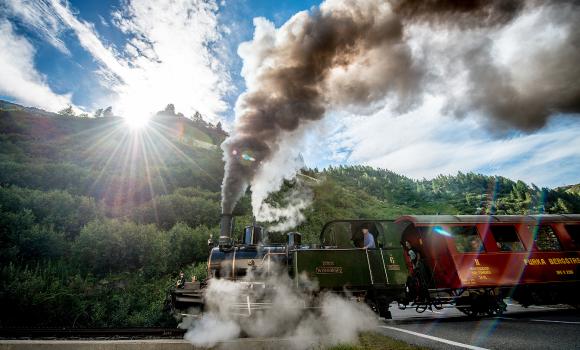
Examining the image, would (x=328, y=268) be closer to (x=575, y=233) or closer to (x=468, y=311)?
(x=468, y=311)

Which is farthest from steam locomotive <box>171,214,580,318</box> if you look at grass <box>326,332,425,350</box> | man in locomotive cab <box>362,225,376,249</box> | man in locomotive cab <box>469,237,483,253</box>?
grass <box>326,332,425,350</box>

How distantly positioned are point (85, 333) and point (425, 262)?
929 cm

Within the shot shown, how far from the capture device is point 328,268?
692 cm

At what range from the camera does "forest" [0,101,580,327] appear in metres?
8.45

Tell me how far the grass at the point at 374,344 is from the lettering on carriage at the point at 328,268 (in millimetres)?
1512

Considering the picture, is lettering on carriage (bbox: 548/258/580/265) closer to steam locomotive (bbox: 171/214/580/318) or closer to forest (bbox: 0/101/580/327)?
steam locomotive (bbox: 171/214/580/318)

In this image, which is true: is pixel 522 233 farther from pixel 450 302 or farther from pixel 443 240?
pixel 450 302

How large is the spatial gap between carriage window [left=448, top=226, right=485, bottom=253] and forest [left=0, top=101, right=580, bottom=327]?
4.81 feet

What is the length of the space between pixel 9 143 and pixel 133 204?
1576 cm

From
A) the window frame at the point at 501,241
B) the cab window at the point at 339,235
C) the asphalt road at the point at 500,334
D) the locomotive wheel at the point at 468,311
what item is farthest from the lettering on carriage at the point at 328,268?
the window frame at the point at 501,241

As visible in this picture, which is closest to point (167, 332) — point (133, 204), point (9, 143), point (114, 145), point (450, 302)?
point (450, 302)

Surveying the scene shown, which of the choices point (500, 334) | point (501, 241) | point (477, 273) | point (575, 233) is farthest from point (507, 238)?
point (500, 334)

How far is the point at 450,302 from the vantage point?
8016mm

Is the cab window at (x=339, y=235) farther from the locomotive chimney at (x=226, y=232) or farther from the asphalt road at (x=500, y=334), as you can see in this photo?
the locomotive chimney at (x=226, y=232)
